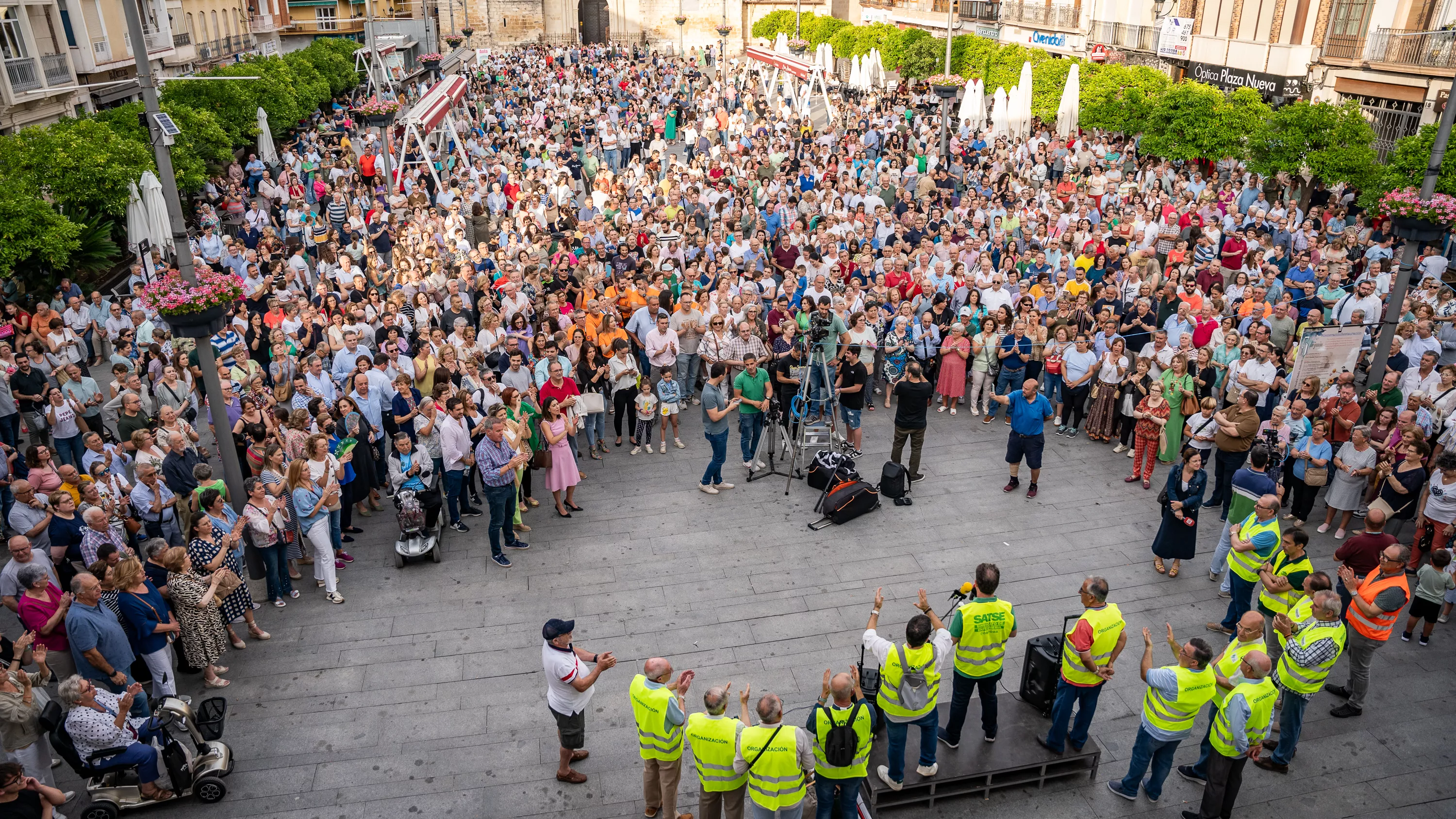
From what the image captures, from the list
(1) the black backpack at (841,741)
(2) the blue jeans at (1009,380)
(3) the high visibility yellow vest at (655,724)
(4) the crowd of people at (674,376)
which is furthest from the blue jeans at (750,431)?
(1) the black backpack at (841,741)

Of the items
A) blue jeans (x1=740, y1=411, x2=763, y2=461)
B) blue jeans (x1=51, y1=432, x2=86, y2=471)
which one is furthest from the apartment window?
blue jeans (x1=740, y1=411, x2=763, y2=461)

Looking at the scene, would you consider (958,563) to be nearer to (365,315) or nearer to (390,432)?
(390,432)

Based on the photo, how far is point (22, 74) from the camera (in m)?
20.5

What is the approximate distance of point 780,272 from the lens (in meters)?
15.0

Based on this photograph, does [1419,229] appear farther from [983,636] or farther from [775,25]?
[775,25]

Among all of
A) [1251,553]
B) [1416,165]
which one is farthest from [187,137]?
[1416,165]

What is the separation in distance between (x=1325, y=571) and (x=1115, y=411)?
3.06 meters

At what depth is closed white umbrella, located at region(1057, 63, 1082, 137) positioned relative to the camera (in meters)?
21.4

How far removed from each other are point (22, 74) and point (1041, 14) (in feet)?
112

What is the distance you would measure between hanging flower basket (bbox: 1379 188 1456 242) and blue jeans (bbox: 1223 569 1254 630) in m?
4.42

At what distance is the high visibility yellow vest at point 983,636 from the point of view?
589 cm

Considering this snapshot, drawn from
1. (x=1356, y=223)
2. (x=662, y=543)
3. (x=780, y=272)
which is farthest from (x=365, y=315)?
(x=1356, y=223)

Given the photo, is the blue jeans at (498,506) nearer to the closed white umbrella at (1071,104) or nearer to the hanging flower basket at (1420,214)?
the hanging flower basket at (1420,214)

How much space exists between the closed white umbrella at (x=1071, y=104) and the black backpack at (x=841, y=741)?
19569mm
